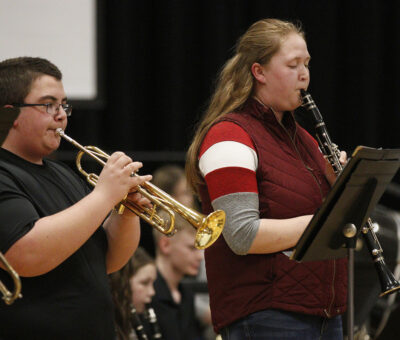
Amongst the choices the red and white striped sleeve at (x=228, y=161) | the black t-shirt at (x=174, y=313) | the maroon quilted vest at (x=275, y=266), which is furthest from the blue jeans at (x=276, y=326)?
the black t-shirt at (x=174, y=313)

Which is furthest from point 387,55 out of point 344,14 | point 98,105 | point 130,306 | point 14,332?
point 14,332

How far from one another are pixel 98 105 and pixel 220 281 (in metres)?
2.71

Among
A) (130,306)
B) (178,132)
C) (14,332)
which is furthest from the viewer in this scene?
(178,132)

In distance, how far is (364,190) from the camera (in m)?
2.22

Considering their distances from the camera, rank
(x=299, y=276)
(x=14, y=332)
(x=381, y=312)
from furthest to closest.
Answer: (x=381, y=312) < (x=299, y=276) < (x=14, y=332)

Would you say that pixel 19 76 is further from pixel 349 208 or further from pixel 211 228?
Result: pixel 349 208

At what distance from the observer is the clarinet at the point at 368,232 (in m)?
2.38

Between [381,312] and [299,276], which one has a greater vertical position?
[299,276]

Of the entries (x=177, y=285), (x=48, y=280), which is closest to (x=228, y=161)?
(x=48, y=280)

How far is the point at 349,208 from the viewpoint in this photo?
2.22 meters

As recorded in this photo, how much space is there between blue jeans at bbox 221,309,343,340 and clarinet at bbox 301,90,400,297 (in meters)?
0.24

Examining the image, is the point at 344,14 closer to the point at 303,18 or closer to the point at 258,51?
the point at 303,18

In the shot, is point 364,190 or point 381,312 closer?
point 364,190

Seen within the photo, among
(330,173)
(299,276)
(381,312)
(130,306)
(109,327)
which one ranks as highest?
(330,173)
